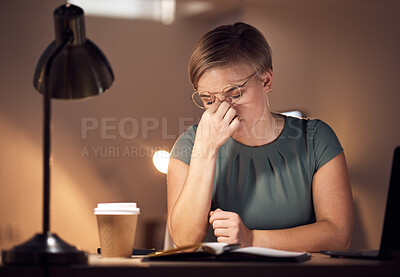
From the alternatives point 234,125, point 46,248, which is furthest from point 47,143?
point 234,125

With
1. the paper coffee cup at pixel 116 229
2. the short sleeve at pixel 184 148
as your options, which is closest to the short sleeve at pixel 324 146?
the short sleeve at pixel 184 148

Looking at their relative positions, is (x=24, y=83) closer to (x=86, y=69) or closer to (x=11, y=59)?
(x=11, y=59)

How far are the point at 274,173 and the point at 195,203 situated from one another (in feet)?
1.12

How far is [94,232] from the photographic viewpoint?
3.45 meters

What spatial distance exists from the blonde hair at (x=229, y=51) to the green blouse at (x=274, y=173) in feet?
0.78

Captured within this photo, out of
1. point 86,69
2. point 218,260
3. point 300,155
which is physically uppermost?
point 86,69

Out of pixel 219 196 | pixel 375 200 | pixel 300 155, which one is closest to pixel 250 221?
pixel 219 196

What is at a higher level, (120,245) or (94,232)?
(120,245)

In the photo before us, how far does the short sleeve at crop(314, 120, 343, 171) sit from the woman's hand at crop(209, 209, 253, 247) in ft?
1.44

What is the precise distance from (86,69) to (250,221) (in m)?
0.82

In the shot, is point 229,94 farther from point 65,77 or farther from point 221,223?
point 65,77

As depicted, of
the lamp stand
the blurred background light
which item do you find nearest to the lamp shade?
the lamp stand

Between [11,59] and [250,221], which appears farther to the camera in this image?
[11,59]

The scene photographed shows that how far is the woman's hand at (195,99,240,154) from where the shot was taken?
4.80 ft
